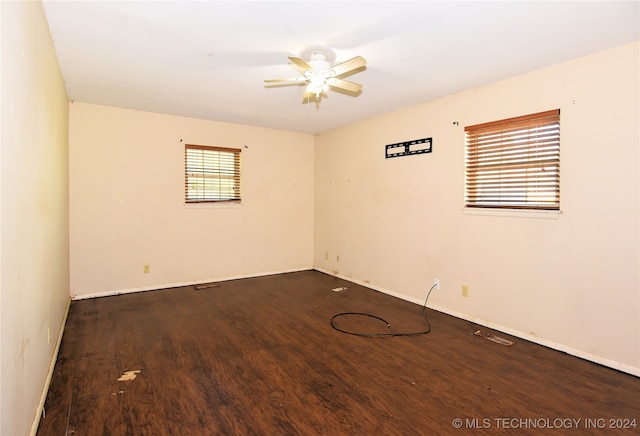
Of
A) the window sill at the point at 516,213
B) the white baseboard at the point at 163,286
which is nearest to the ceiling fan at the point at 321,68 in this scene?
the window sill at the point at 516,213

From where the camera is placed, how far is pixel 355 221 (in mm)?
5230

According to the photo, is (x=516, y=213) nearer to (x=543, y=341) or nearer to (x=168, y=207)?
(x=543, y=341)

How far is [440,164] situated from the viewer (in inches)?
154

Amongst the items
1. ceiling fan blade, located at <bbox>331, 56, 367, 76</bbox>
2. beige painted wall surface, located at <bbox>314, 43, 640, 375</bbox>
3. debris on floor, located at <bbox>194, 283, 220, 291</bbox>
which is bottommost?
debris on floor, located at <bbox>194, 283, 220, 291</bbox>

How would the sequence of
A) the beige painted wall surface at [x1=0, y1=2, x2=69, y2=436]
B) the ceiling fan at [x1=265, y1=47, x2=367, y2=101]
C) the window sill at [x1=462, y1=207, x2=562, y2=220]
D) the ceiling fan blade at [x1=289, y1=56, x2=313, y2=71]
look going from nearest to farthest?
the beige painted wall surface at [x1=0, y1=2, x2=69, y2=436]
the ceiling fan blade at [x1=289, y1=56, x2=313, y2=71]
the ceiling fan at [x1=265, y1=47, x2=367, y2=101]
the window sill at [x1=462, y1=207, x2=562, y2=220]

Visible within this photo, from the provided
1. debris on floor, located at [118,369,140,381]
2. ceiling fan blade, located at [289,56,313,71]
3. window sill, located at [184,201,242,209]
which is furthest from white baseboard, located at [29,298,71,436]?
ceiling fan blade, located at [289,56,313,71]

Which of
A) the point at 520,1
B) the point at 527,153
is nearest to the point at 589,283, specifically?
the point at 527,153

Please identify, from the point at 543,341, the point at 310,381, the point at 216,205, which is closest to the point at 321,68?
the point at 310,381

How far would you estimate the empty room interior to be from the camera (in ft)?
6.70

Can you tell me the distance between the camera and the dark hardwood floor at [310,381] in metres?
1.98

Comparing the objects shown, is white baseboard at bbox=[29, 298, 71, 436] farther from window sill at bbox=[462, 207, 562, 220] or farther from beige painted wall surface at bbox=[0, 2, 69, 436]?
window sill at bbox=[462, 207, 562, 220]

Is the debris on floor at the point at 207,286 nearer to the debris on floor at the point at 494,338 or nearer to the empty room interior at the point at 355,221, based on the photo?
the empty room interior at the point at 355,221

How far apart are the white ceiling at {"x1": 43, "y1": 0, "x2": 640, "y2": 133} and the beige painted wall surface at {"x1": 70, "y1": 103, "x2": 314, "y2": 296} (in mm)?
867

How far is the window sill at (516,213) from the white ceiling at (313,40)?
1.27 meters
